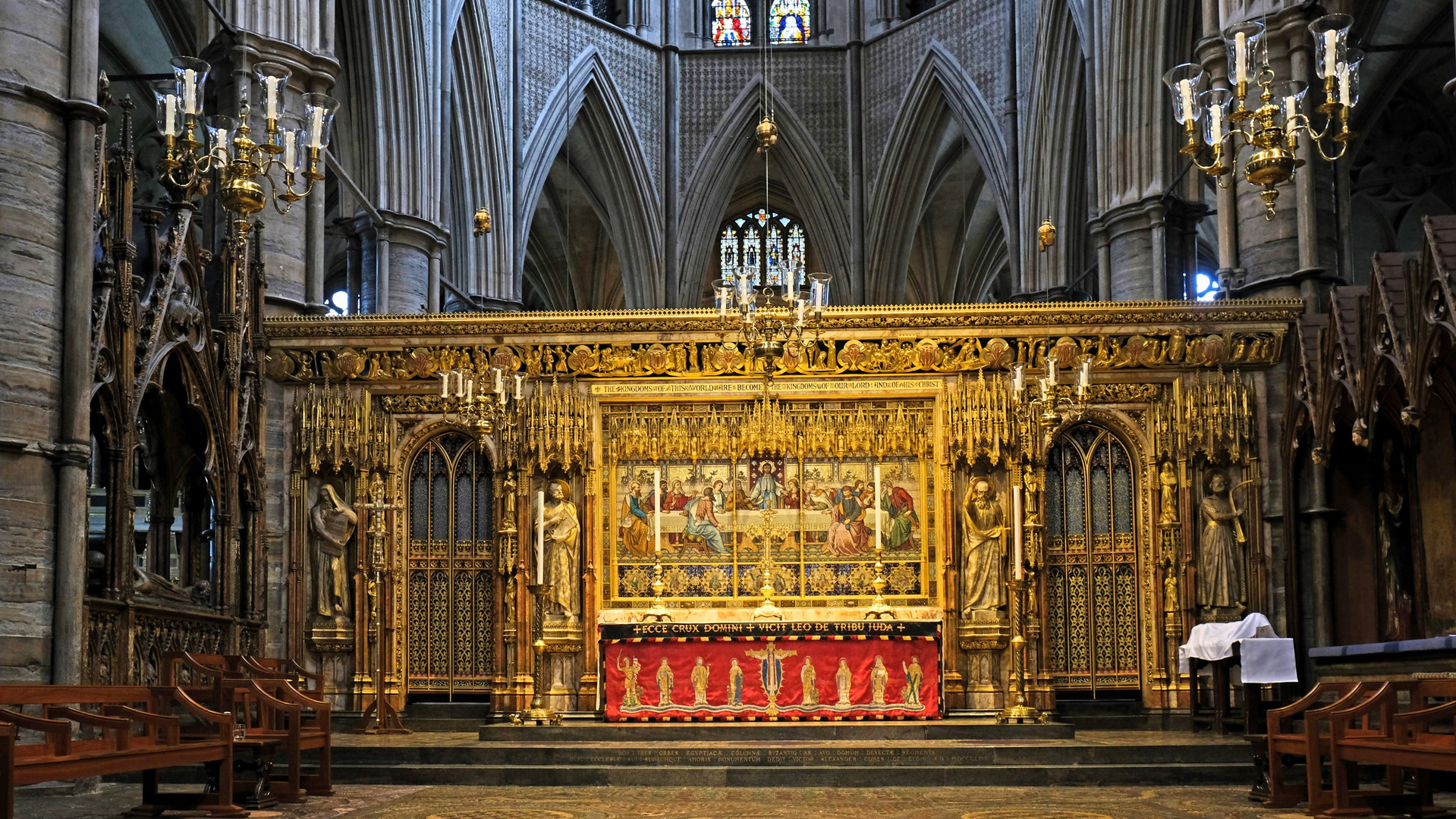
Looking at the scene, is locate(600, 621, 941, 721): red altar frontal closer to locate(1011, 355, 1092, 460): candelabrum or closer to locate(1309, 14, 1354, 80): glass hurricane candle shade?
locate(1011, 355, 1092, 460): candelabrum

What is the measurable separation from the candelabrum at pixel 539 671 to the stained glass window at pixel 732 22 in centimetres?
2158

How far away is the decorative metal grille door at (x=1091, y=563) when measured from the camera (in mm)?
15055

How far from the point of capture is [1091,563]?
15172 millimetres

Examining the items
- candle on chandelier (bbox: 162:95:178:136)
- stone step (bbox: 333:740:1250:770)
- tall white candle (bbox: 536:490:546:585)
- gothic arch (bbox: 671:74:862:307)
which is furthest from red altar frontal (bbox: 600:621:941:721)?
gothic arch (bbox: 671:74:862:307)

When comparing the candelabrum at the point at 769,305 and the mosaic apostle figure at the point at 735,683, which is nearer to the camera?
the candelabrum at the point at 769,305

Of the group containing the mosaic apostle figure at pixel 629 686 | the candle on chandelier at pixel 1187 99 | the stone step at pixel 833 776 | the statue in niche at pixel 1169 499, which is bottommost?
the stone step at pixel 833 776

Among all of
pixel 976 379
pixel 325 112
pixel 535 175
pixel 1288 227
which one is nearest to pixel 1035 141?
pixel 535 175

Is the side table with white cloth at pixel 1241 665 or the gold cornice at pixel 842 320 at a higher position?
the gold cornice at pixel 842 320

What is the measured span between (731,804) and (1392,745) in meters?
3.86

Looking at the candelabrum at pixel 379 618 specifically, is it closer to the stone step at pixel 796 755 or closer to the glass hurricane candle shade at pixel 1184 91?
the stone step at pixel 796 755

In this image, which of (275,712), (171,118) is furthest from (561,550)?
(171,118)

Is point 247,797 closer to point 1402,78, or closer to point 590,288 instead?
point 1402,78

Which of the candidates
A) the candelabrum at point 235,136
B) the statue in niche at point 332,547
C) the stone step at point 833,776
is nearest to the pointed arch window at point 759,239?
the statue in niche at point 332,547

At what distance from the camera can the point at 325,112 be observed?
9531 millimetres
